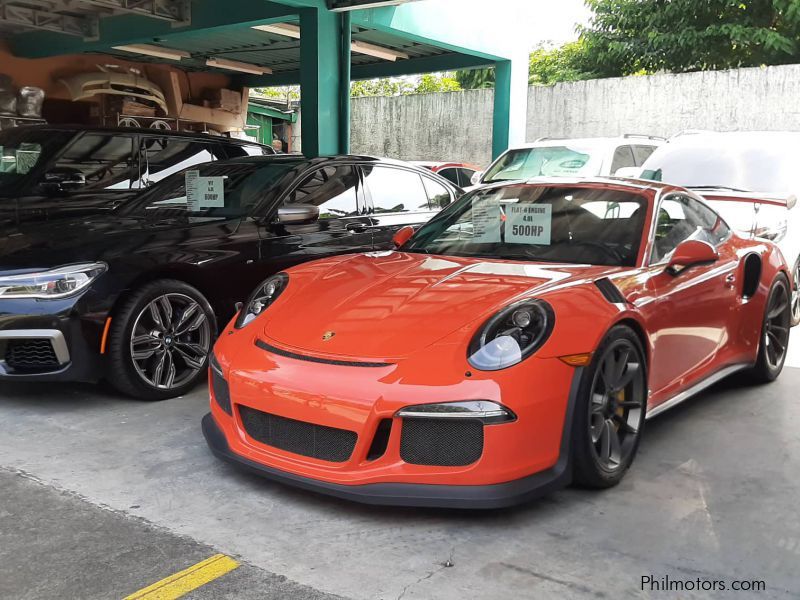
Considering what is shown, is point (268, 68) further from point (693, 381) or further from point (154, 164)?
point (693, 381)

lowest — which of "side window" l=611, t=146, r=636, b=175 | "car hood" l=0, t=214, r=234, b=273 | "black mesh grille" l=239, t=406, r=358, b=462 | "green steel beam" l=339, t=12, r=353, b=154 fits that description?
"black mesh grille" l=239, t=406, r=358, b=462

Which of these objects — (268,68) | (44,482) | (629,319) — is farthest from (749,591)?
(268,68)

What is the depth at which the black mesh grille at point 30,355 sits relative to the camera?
14.8 ft

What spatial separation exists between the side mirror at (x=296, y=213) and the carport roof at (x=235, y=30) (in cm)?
396

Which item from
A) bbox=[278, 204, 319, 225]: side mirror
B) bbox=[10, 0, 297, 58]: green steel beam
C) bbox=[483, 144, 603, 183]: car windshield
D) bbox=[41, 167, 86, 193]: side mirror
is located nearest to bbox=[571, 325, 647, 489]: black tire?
bbox=[278, 204, 319, 225]: side mirror

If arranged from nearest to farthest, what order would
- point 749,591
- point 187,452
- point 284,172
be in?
point 749,591, point 187,452, point 284,172

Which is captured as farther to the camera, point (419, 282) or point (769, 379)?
point (769, 379)

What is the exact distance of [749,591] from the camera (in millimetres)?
2734

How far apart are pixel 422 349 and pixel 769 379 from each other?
307cm

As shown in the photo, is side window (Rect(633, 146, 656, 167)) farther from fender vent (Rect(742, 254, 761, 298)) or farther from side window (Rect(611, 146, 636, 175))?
fender vent (Rect(742, 254, 761, 298))

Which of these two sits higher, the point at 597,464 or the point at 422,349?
the point at 422,349

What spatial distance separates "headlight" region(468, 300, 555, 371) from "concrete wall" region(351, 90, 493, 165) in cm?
1809

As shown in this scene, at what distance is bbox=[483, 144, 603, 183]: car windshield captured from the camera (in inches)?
410

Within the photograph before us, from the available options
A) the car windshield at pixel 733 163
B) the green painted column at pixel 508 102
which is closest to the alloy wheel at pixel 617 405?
the car windshield at pixel 733 163
